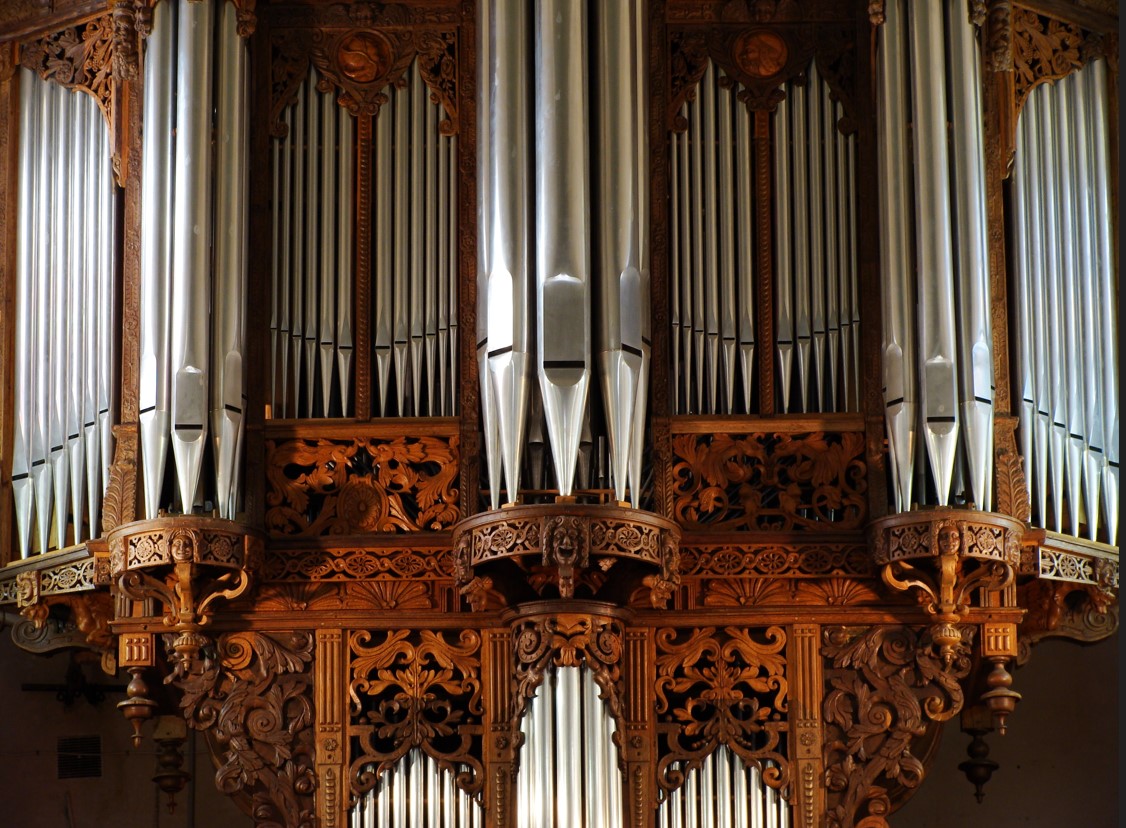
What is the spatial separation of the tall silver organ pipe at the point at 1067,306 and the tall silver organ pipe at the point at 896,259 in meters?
0.83

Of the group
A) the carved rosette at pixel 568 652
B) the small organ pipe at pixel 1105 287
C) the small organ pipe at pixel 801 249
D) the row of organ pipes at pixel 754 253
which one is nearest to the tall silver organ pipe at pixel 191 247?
the carved rosette at pixel 568 652

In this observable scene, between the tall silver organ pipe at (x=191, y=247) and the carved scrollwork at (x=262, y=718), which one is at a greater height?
the tall silver organ pipe at (x=191, y=247)

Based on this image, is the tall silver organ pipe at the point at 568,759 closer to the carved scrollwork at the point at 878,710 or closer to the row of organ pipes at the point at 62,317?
the carved scrollwork at the point at 878,710

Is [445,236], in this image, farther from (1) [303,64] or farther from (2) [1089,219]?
(2) [1089,219]

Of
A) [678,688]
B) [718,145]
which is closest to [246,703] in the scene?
[678,688]

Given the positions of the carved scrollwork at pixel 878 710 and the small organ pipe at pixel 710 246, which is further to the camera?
the small organ pipe at pixel 710 246

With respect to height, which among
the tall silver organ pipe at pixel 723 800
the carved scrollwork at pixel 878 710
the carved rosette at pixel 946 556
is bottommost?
the tall silver organ pipe at pixel 723 800

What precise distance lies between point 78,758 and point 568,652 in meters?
4.20

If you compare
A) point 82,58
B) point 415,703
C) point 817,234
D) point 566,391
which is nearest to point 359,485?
point 415,703

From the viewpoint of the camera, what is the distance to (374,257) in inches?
575

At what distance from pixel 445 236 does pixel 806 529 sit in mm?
2663

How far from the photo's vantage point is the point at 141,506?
45.6 feet

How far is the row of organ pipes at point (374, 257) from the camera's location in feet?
47.1

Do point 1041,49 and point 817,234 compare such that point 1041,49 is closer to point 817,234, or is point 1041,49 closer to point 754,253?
point 817,234
